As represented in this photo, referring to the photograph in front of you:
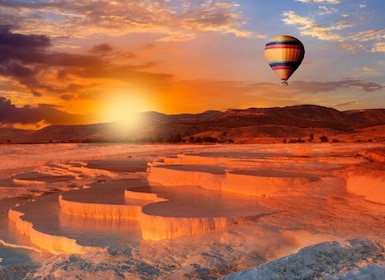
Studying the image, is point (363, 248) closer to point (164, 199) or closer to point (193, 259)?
point (193, 259)

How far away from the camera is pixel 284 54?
20.2 meters

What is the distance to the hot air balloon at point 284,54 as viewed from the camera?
2005 centimetres

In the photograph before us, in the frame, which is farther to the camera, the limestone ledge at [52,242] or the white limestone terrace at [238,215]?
the limestone ledge at [52,242]

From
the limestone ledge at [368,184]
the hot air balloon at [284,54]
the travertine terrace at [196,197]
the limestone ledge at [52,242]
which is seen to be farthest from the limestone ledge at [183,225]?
the hot air balloon at [284,54]

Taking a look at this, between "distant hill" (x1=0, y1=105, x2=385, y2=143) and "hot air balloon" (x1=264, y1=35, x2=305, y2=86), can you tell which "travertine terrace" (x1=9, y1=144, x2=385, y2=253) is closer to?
"hot air balloon" (x1=264, y1=35, x2=305, y2=86)

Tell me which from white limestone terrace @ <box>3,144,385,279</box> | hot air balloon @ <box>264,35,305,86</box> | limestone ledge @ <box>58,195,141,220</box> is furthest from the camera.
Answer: hot air balloon @ <box>264,35,305,86</box>

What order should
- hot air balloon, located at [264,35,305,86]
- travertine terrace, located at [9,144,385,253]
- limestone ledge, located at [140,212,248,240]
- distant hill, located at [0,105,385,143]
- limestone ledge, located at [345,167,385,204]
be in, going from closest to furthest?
1. limestone ledge, located at [140,212,248,240]
2. travertine terrace, located at [9,144,385,253]
3. limestone ledge, located at [345,167,385,204]
4. hot air balloon, located at [264,35,305,86]
5. distant hill, located at [0,105,385,143]

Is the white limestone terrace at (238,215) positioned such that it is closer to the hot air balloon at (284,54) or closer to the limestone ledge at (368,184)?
the limestone ledge at (368,184)

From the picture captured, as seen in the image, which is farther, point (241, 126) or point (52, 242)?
point (241, 126)

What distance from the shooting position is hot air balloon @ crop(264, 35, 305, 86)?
20047mm

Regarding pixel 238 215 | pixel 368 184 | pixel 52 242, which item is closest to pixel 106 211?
pixel 52 242

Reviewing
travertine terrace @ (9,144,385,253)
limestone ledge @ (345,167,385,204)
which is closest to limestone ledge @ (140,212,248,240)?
travertine terrace @ (9,144,385,253)

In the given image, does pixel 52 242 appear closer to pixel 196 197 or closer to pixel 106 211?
pixel 106 211

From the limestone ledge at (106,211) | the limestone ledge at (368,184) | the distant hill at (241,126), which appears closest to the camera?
the limestone ledge at (368,184)
